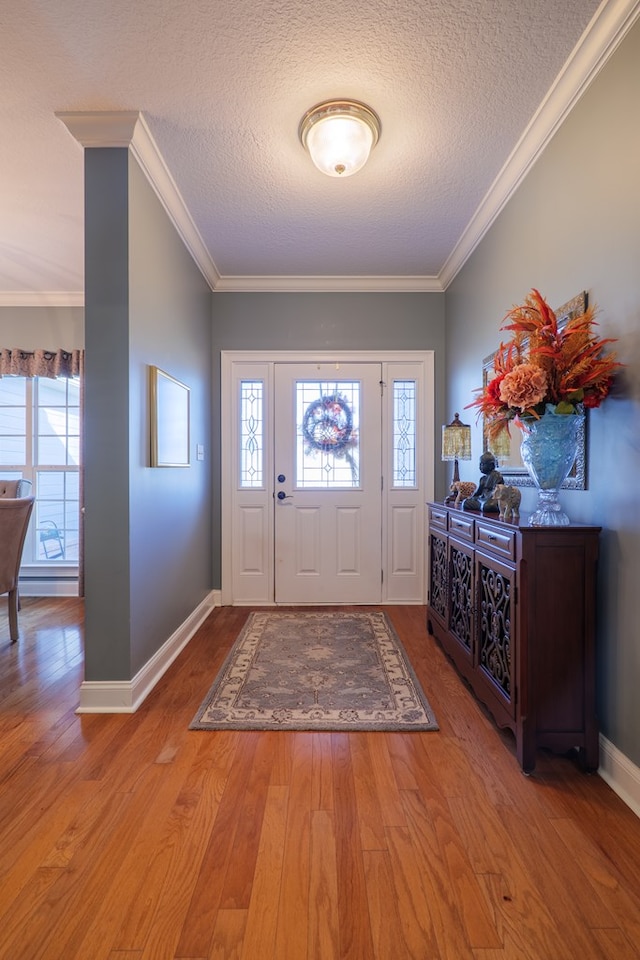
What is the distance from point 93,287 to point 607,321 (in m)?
2.16

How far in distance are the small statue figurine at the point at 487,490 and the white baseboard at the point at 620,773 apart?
1012 millimetres

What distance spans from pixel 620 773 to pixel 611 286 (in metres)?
1.71

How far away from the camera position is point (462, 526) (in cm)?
234

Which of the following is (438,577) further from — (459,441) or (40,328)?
(40,328)

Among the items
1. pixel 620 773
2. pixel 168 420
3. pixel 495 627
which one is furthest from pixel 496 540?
pixel 168 420

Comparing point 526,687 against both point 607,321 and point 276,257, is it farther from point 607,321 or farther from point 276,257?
point 276,257

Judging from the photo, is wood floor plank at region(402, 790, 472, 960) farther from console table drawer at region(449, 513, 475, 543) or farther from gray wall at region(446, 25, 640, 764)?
console table drawer at region(449, 513, 475, 543)

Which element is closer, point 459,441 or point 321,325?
point 459,441

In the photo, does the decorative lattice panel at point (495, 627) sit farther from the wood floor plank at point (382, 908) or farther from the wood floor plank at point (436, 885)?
the wood floor plank at point (382, 908)

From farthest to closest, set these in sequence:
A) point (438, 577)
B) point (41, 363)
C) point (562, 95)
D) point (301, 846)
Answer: point (41, 363)
point (438, 577)
point (562, 95)
point (301, 846)

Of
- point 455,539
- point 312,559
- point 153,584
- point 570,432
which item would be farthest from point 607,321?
point 312,559

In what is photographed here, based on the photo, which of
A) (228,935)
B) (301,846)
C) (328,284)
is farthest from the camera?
(328,284)

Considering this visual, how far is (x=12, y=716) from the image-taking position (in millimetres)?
2064

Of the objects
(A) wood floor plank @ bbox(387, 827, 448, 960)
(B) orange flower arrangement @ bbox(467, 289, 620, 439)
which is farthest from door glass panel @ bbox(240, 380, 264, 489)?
(A) wood floor plank @ bbox(387, 827, 448, 960)
